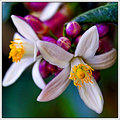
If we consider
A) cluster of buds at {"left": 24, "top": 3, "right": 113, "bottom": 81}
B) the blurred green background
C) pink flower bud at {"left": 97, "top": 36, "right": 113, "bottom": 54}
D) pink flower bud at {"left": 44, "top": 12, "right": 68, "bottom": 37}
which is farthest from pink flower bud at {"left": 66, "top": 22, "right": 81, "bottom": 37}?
the blurred green background

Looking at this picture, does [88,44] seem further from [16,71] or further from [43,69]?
[16,71]

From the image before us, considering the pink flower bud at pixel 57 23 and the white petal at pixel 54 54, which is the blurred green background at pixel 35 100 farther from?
the white petal at pixel 54 54

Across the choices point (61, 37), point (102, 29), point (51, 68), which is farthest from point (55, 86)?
point (102, 29)

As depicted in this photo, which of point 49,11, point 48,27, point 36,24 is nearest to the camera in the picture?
point 36,24

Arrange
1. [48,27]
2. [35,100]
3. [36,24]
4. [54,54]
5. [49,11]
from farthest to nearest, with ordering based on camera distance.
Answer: [35,100] < [49,11] < [48,27] < [36,24] < [54,54]

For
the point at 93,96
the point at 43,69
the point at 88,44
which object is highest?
the point at 88,44

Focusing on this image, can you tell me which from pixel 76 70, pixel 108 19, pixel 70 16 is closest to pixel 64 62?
pixel 76 70

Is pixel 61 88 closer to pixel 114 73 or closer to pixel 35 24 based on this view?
pixel 35 24
